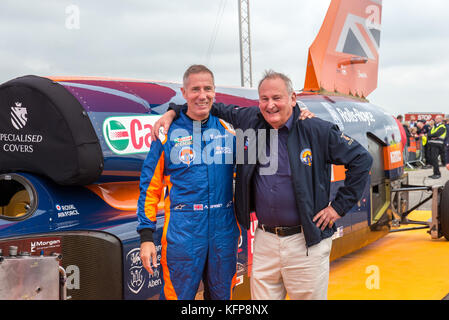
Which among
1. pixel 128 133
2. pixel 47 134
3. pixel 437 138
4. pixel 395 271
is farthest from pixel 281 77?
pixel 437 138

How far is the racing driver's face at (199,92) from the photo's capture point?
2.32 metres

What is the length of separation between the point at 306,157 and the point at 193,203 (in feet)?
1.92

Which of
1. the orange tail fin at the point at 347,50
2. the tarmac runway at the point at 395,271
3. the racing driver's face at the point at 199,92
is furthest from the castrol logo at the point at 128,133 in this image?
the orange tail fin at the point at 347,50

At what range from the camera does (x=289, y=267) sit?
226cm

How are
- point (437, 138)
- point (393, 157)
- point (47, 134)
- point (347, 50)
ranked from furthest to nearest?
point (437, 138)
point (347, 50)
point (393, 157)
point (47, 134)

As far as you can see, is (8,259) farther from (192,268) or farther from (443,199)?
(443,199)

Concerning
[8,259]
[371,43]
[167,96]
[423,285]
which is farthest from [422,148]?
[8,259]

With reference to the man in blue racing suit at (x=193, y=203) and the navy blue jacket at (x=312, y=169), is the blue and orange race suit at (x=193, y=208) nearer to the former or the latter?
the man in blue racing suit at (x=193, y=203)

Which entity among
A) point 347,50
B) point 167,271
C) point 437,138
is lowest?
point 167,271

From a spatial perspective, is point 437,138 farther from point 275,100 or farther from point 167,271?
point 167,271

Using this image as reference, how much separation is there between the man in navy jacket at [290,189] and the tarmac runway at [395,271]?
1.93 m

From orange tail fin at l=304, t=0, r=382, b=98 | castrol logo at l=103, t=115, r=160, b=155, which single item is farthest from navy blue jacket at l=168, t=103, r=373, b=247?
orange tail fin at l=304, t=0, r=382, b=98

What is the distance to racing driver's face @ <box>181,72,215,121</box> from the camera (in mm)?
2320

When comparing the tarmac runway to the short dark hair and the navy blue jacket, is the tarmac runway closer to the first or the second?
the navy blue jacket
